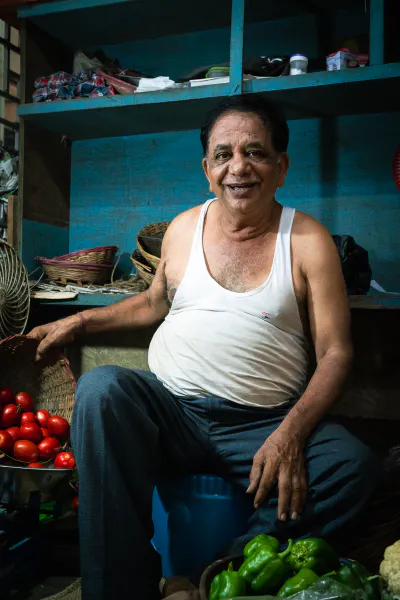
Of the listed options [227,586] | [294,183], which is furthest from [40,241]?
[227,586]

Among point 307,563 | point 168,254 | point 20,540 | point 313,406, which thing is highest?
point 168,254

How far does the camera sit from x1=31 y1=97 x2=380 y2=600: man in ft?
5.10

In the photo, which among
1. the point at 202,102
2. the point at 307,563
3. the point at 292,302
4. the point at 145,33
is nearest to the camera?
the point at 307,563

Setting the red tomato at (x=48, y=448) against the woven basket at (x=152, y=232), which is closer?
the red tomato at (x=48, y=448)

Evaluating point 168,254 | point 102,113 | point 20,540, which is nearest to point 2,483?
point 20,540

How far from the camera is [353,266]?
2.32m

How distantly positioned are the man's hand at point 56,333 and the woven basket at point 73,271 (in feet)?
1.71

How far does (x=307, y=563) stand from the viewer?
1.37m

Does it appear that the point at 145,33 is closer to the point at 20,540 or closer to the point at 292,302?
the point at 292,302

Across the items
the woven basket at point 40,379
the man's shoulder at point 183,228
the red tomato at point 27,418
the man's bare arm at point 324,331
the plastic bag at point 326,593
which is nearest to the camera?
the plastic bag at point 326,593

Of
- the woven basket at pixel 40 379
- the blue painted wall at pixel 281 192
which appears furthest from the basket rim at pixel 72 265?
the woven basket at pixel 40 379

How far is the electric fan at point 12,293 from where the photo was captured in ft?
8.21

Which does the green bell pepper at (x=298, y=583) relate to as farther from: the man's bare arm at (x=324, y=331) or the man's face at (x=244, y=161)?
the man's face at (x=244, y=161)

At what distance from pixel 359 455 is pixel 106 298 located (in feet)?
4.63
